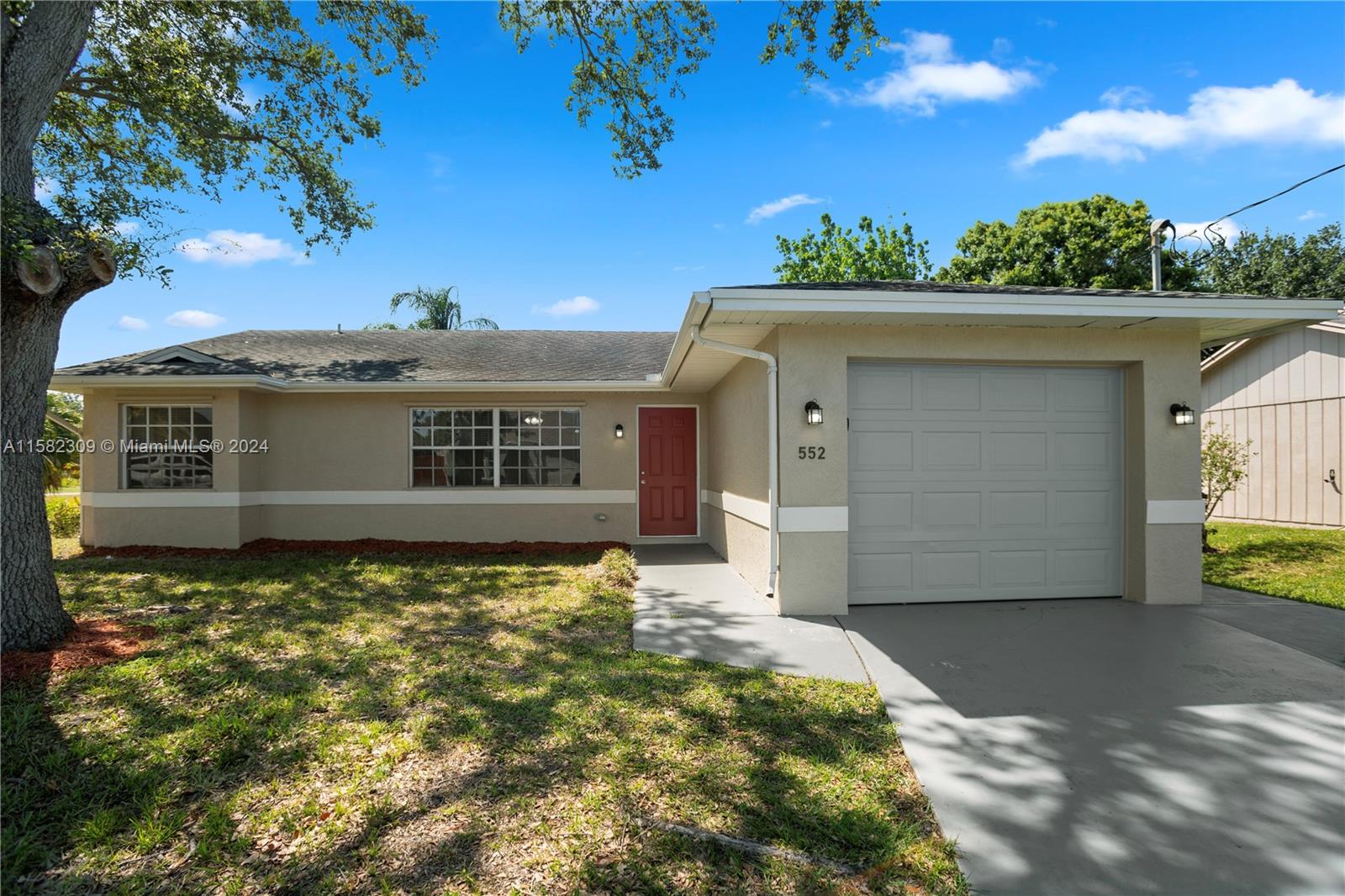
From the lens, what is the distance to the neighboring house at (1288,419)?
9805 mm

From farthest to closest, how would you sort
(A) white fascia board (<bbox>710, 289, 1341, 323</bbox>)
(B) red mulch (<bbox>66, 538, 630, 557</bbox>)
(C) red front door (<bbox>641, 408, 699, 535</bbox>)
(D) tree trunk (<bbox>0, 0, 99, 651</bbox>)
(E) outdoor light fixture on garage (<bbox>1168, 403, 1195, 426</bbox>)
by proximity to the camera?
1. (C) red front door (<bbox>641, 408, 699, 535</bbox>)
2. (B) red mulch (<bbox>66, 538, 630, 557</bbox>)
3. (E) outdoor light fixture on garage (<bbox>1168, 403, 1195, 426</bbox>)
4. (A) white fascia board (<bbox>710, 289, 1341, 323</bbox>)
5. (D) tree trunk (<bbox>0, 0, 99, 651</bbox>)

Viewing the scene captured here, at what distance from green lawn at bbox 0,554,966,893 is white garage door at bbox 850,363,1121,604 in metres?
2.33

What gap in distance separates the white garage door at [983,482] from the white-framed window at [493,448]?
5.63m

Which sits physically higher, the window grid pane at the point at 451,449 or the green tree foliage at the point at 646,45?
the green tree foliage at the point at 646,45

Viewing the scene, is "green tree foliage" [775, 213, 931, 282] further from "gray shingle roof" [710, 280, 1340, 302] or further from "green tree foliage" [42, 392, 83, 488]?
"green tree foliage" [42, 392, 83, 488]

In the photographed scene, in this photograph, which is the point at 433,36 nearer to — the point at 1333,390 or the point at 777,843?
the point at 777,843

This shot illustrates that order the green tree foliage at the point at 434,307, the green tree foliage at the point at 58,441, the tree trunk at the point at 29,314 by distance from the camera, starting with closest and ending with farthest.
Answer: the tree trunk at the point at 29,314 < the green tree foliage at the point at 58,441 < the green tree foliage at the point at 434,307

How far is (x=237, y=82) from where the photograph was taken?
29.5ft

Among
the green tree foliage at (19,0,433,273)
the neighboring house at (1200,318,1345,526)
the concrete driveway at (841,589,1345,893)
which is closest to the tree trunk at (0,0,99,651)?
the green tree foliage at (19,0,433,273)

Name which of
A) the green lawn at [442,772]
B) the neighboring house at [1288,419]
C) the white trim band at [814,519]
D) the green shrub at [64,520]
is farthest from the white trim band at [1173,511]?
the green shrub at [64,520]

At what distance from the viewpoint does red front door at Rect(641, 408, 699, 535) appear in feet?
33.6

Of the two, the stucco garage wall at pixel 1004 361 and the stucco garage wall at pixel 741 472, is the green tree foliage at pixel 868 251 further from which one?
the stucco garage wall at pixel 1004 361

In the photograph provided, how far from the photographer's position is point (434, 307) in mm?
21328

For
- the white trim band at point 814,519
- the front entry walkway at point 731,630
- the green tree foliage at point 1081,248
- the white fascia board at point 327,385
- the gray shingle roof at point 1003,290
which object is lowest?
the front entry walkway at point 731,630
